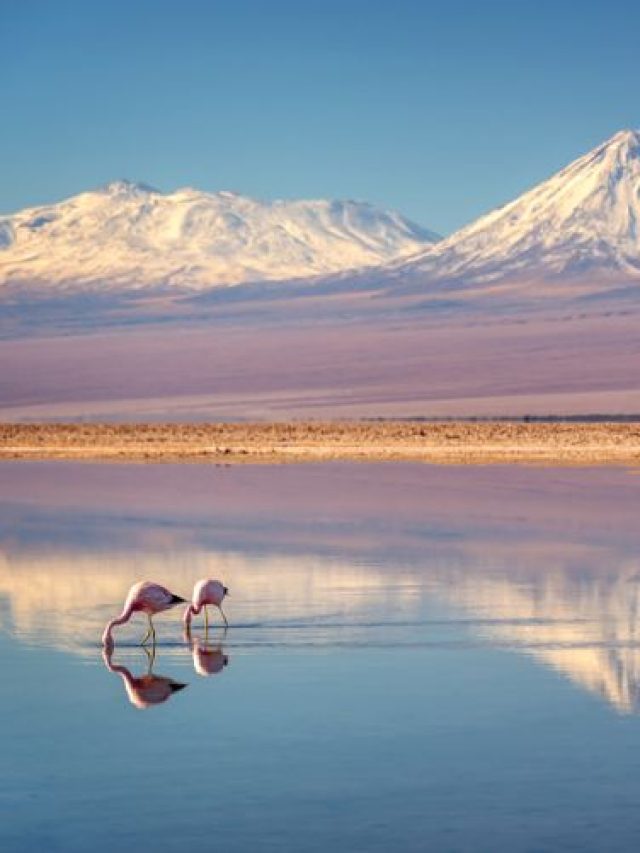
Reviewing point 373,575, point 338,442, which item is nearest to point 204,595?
point 373,575

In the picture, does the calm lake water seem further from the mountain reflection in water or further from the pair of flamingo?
the pair of flamingo

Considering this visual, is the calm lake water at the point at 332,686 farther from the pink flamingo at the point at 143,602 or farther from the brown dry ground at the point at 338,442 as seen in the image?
the brown dry ground at the point at 338,442

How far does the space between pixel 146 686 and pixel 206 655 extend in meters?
1.18

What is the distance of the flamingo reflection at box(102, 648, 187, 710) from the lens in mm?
11484

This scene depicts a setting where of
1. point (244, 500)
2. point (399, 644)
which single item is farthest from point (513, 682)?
point (244, 500)

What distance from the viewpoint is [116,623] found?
1320 cm

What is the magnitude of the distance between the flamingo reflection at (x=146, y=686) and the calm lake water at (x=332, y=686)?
0.03m

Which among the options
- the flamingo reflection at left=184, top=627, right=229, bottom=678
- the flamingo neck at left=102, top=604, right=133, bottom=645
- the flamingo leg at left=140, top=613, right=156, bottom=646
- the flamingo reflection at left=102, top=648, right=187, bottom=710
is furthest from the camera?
the flamingo leg at left=140, top=613, right=156, bottom=646

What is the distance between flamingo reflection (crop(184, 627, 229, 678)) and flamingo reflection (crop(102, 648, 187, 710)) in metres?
0.29

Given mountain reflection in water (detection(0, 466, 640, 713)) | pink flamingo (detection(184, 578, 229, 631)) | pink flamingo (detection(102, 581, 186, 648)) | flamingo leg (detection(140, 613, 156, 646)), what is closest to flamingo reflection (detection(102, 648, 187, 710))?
mountain reflection in water (detection(0, 466, 640, 713))

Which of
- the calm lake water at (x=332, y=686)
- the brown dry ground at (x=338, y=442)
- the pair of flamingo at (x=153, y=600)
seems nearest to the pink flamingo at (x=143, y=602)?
the pair of flamingo at (x=153, y=600)

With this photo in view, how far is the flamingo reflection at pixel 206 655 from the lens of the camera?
1252cm

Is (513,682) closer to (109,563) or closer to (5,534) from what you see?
(109,563)

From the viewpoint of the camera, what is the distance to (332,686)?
1164 cm
